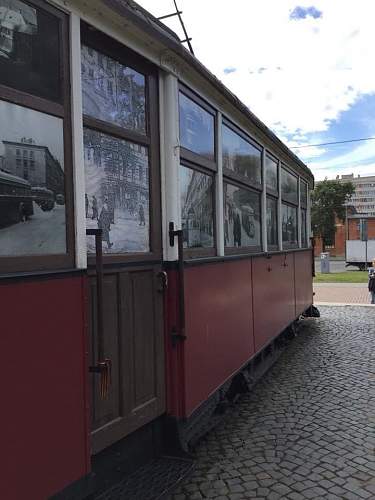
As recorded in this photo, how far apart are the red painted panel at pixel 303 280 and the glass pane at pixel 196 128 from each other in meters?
3.88

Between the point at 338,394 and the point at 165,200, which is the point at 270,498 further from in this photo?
the point at 338,394

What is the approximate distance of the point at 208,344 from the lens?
3.52 meters

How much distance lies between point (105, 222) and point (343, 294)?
1297 centimetres

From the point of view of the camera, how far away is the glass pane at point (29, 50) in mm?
1882

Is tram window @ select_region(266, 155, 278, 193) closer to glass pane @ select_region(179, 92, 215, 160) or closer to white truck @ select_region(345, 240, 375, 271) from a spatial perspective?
glass pane @ select_region(179, 92, 215, 160)

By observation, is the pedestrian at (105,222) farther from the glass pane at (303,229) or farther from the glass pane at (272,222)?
the glass pane at (303,229)

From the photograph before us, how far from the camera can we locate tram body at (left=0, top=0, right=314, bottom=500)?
1929mm

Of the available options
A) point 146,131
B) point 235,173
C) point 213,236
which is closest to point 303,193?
point 235,173

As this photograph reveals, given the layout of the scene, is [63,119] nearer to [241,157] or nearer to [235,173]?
[235,173]

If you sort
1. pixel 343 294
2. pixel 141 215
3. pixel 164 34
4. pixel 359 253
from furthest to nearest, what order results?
pixel 359 253, pixel 343 294, pixel 141 215, pixel 164 34

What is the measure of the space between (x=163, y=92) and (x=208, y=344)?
1.75 metres

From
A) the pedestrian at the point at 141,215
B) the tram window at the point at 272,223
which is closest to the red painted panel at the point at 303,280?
the tram window at the point at 272,223

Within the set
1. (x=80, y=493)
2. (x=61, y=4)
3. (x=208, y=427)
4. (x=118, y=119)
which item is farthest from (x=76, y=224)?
(x=208, y=427)

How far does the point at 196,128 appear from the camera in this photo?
345 cm
